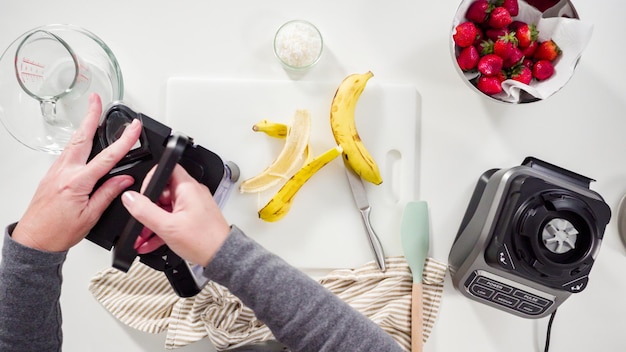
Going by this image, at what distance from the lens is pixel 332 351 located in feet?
2.19

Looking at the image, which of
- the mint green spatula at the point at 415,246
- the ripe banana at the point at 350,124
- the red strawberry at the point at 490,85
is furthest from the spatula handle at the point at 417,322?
the red strawberry at the point at 490,85

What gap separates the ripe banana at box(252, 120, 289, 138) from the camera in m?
0.86

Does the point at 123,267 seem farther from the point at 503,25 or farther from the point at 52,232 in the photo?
the point at 503,25

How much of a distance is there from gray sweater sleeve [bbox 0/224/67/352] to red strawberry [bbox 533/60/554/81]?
0.80 metres

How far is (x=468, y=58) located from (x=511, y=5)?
0.11m

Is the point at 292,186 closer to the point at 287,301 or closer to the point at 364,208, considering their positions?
the point at 364,208

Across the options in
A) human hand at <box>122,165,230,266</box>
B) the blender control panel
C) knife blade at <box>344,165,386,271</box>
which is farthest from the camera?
knife blade at <box>344,165,386,271</box>

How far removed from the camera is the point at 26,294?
0.68m

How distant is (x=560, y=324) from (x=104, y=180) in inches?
33.3

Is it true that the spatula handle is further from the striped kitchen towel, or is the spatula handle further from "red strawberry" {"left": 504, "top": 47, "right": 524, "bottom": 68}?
"red strawberry" {"left": 504, "top": 47, "right": 524, "bottom": 68}

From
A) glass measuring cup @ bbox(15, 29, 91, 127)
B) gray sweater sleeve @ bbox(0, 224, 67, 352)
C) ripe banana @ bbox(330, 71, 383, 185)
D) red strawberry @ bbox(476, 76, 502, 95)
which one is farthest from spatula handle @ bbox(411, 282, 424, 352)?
glass measuring cup @ bbox(15, 29, 91, 127)

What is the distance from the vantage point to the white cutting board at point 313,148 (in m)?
0.90

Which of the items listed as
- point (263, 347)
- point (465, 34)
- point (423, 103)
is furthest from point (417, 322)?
point (465, 34)

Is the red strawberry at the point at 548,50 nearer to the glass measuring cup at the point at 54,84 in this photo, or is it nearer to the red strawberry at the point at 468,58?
the red strawberry at the point at 468,58
